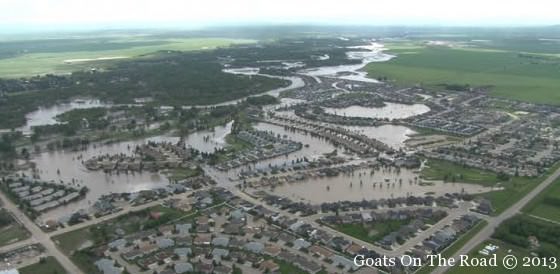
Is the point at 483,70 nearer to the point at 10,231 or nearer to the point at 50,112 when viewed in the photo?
the point at 50,112

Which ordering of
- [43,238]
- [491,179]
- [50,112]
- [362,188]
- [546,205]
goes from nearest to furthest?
[43,238]
[546,205]
[362,188]
[491,179]
[50,112]

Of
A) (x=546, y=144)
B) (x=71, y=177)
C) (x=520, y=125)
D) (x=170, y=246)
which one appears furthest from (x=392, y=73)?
(x=170, y=246)

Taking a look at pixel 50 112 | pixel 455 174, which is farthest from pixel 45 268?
pixel 50 112

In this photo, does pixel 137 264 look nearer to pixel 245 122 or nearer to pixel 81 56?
pixel 245 122

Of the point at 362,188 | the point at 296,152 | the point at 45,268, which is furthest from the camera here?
the point at 296,152

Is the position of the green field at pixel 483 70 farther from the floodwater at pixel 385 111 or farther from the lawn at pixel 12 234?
the lawn at pixel 12 234

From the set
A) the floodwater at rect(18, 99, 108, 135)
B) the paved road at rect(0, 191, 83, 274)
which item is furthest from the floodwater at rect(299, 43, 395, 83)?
the paved road at rect(0, 191, 83, 274)
